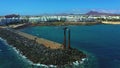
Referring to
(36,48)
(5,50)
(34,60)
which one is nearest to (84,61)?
(34,60)

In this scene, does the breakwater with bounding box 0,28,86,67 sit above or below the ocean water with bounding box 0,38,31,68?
above

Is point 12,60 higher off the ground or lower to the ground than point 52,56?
lower

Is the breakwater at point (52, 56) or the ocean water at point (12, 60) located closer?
the breakwater at point (52, 56)

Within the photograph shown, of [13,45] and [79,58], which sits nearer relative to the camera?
[79,58]

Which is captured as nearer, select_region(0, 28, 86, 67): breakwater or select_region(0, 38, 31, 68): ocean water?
select_region(0, 28, 86, 67): breakwater

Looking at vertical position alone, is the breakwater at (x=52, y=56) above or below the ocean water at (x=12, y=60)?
above

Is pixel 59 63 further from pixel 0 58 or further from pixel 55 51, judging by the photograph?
pixel 0 58

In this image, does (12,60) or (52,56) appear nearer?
(52,56)

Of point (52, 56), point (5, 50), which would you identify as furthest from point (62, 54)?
point (5, 50)

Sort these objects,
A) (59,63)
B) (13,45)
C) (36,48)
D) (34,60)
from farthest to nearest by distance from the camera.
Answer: (13,45), (36,48), (34,60), (59,63)

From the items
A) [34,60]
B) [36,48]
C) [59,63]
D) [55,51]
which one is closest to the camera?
[59,63]

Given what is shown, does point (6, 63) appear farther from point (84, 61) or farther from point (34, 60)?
point (84, 61)
